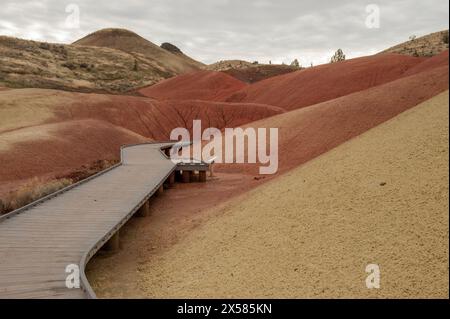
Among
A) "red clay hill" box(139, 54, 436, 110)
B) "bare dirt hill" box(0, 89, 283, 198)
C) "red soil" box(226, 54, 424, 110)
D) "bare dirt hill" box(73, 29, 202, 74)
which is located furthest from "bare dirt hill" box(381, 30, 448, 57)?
"bare dirt hill" box(73, 29, 202, 74)

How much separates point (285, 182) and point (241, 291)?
15.7 ft

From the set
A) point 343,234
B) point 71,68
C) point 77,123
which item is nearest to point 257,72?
point 71,68

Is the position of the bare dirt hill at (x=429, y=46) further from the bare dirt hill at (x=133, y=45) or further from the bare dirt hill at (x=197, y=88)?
the bare dirt hill at (x=133, y=45)

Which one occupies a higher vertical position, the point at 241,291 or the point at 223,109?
the point at 223,109

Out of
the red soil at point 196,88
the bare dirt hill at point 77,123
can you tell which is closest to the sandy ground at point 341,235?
the bare dirt hill at point 77,123

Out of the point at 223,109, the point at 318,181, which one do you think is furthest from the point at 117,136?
the point at 318,181

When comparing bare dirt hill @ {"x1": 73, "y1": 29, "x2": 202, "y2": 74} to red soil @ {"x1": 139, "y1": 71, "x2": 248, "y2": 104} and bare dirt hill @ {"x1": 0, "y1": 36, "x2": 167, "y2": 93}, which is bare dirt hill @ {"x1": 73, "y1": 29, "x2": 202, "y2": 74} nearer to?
bare dirt hill @ {"x1": 0, "y1": 36, "x2": 167, "y2": 93}

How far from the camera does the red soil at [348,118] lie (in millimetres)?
20531

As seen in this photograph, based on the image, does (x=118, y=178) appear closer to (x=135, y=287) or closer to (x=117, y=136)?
(x=135, y=287)

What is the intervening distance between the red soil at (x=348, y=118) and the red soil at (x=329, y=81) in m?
29.2

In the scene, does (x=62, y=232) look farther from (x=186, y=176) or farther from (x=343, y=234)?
(x=186, y=176)

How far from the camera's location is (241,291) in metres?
6.46

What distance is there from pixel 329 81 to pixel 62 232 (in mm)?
52374

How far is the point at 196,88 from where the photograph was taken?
73.2 m
